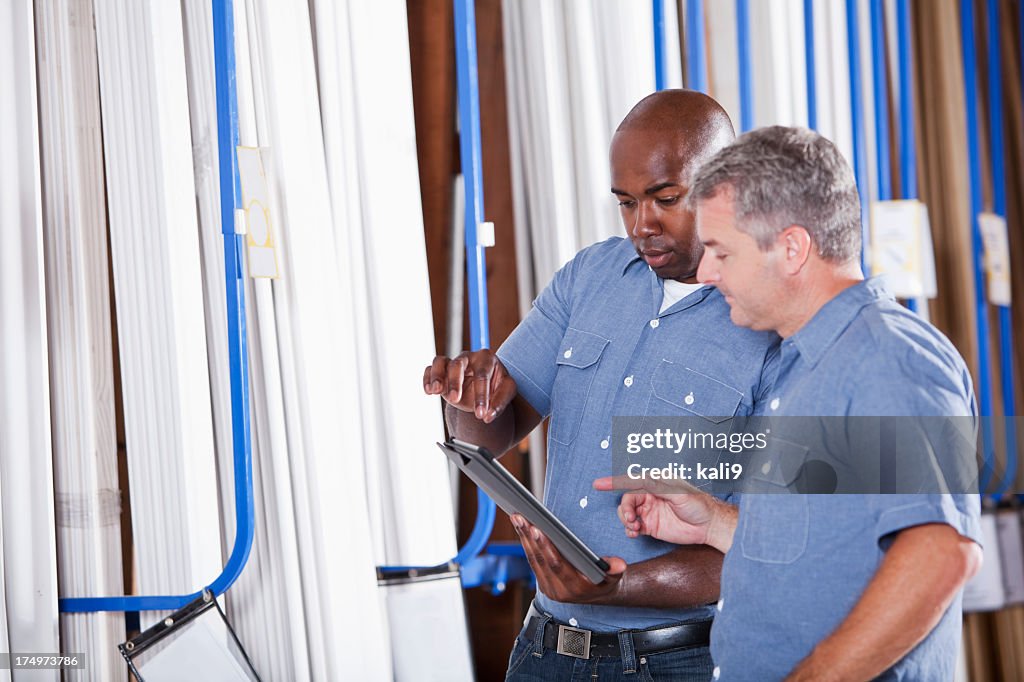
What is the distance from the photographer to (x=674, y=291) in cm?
193

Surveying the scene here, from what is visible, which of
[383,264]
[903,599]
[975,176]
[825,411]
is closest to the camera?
[903,599]

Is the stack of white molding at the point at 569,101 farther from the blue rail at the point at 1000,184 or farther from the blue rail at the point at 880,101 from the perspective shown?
the blue rail at the point at 1000,184

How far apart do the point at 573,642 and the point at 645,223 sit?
2.51ft

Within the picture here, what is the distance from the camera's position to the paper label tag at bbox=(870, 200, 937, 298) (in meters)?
3.57

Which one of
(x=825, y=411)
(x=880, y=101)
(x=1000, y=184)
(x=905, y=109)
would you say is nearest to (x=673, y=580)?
(x=825, y=411)

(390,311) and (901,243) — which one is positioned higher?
→ (901,243)

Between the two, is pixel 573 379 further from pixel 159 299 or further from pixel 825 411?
pixel 159 299

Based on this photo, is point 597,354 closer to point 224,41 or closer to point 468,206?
point 468,206

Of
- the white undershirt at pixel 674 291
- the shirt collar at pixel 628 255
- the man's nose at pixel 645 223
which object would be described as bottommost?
the white undershirt at pixel 674 291

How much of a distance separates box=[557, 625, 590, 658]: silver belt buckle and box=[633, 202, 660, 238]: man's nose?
72 centimetres

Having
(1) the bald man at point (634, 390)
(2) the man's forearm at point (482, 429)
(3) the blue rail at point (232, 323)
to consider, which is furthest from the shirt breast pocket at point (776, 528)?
(3) the blue rail at point (232, 323)

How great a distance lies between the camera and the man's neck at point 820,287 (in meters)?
1.40

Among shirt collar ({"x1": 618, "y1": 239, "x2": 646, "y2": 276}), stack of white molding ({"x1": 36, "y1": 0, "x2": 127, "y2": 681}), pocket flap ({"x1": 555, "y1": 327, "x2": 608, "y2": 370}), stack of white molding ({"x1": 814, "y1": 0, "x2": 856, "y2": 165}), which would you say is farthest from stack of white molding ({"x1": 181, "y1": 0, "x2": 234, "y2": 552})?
stack of white molding ({"x1": 814, "y1": 0, "x2": 856, "y2": 165})

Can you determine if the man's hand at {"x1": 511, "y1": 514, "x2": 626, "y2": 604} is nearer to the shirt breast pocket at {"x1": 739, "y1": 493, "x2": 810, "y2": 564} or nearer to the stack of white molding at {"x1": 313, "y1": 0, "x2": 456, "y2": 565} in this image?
the shirt breast pocket at {"x1": 739, "y1": 493, "x2": 810, "y2": 564}
